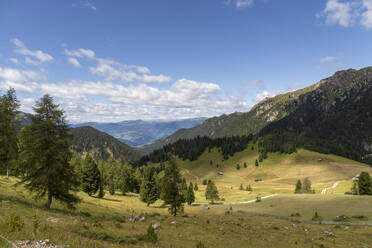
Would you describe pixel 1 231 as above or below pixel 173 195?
above

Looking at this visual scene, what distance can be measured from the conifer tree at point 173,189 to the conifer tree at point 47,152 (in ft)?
88.7

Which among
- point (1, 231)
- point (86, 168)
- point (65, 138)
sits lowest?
point (86, 168)

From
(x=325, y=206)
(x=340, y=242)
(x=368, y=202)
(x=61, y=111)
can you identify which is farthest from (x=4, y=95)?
(x=368, y=202)

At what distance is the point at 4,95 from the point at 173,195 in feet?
135

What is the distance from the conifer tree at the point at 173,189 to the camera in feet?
169

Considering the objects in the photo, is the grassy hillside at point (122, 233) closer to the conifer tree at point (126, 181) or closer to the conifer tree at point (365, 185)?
the conifer tree at point (365, 185)

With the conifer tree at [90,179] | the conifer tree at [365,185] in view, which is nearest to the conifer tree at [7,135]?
the conifer tree at [90,179]

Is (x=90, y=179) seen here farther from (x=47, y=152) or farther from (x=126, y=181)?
(x=47, y=152)

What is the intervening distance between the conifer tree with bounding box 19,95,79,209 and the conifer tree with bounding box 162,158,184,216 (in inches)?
1065

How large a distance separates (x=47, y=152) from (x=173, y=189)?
3278 centimetres

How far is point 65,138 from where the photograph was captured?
27.9 metres

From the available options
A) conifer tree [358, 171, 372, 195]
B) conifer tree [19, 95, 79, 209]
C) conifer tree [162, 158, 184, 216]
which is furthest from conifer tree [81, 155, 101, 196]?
conifer tree [358, 171, 372, 195]

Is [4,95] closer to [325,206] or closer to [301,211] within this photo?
[301,211]

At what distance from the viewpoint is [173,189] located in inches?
2048
